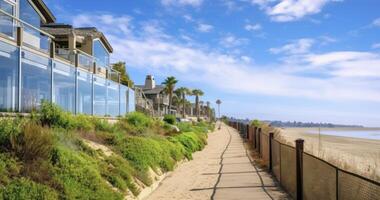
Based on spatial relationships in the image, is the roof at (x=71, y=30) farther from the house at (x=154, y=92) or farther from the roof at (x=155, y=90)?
the roof at (x=155, y=90)

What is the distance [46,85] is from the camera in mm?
18047

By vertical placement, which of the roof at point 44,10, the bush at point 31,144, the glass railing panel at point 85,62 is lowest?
the bush at point 31,144

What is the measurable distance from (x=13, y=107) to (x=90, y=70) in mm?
10845

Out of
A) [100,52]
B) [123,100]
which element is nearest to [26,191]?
[123,100]

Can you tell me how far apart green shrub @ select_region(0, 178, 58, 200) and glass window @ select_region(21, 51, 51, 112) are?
708cm

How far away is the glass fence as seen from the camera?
14.6 meters

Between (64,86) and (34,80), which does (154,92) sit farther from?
(34,80)

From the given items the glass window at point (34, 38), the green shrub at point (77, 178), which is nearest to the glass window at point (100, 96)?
the glass window at point (34, 38)

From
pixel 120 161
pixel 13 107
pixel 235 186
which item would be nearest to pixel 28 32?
pixel 13 107

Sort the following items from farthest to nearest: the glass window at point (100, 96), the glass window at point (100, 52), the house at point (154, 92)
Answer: the house at point (154, 92)
the glass window at point (100, 52)
the glass window at point (100, 96)

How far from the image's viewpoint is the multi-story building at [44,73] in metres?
14.9

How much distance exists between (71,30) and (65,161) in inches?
1113

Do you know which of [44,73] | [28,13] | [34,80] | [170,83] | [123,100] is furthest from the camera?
[170,83]

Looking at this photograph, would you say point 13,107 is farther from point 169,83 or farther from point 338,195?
point 169,83
